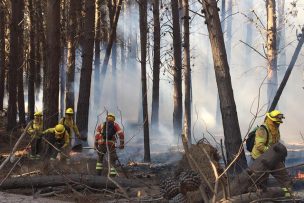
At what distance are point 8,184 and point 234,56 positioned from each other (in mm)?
48726

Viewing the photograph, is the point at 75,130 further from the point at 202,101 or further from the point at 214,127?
the point at 202,101

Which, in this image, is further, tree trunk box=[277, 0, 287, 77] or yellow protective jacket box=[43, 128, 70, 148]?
tree trunk box=[277, 0, 287, 77]

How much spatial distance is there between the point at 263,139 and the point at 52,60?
7.72 meters

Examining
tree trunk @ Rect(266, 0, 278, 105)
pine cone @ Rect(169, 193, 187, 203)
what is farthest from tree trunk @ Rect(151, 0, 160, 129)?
pine cone @ Rect(169, 193, 187, 203)

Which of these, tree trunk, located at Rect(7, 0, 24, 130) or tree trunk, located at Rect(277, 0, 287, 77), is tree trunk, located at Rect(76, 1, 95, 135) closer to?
tree trunk, located at Rect(7, 0, 24, 130)

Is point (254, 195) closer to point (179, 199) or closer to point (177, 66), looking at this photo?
point (179, 199)

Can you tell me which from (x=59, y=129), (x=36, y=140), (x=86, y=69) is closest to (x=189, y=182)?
(x=59, y=129)

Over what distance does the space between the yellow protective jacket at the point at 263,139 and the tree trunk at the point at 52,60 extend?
7.42m

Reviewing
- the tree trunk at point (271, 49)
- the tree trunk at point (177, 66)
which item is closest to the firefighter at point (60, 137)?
the tree trunk at point (271, 49)

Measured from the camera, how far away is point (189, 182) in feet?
22.2

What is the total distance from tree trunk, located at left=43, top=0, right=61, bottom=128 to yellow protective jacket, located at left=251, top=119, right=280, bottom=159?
7424 millimetres

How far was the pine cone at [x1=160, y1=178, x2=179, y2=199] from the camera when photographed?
6.77 m

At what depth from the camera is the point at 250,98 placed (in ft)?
112

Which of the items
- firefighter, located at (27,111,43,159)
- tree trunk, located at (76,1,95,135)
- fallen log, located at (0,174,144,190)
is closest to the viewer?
fallen log, located at (0,174,144,190)
